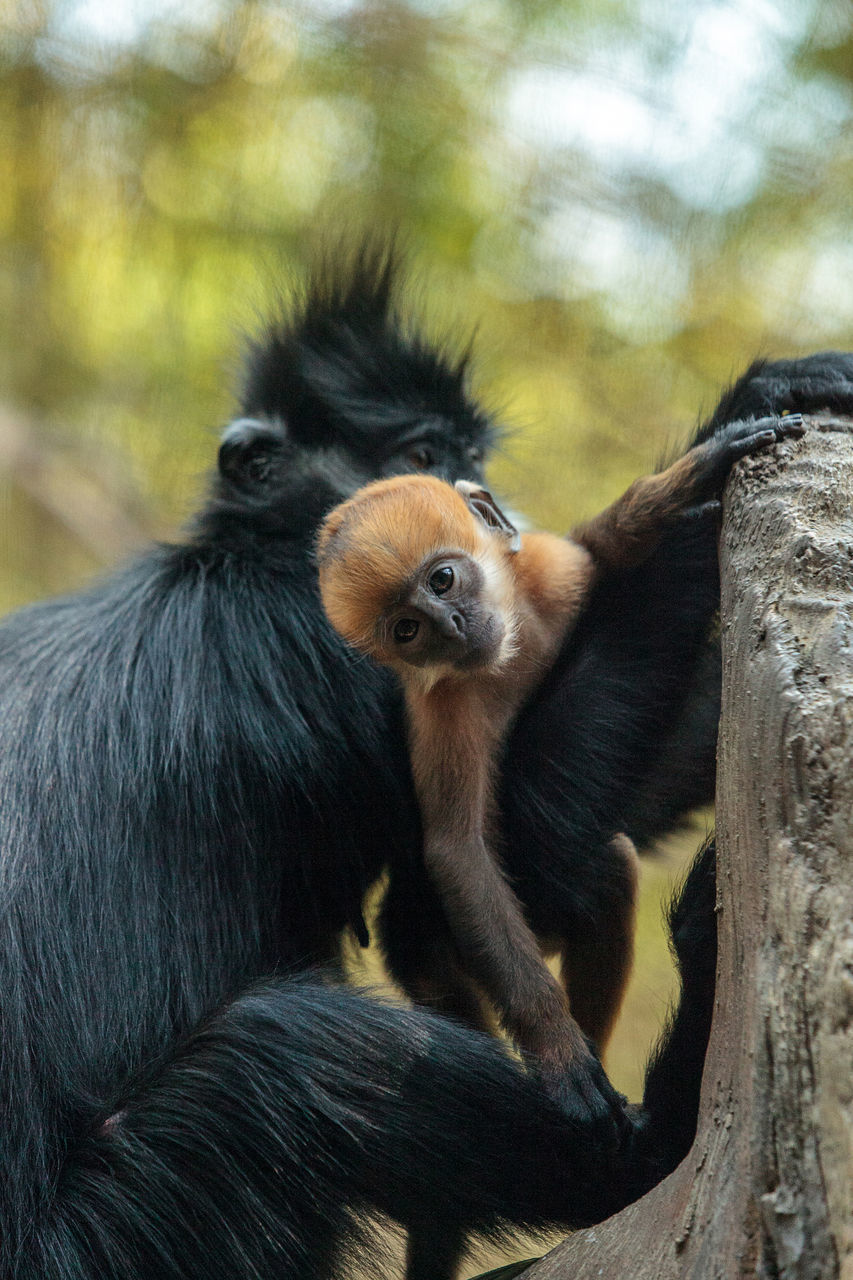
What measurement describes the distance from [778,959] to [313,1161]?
103 centimetres

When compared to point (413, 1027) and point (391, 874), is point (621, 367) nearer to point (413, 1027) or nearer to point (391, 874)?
point (391, 874)

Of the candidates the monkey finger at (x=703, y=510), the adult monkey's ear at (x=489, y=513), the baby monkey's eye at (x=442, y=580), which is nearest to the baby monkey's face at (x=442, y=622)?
the baby monkey's eye at (x=442, y=580)

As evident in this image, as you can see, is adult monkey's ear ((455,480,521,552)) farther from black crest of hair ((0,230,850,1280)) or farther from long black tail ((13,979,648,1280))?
long black tail ((13,979,648,1280))

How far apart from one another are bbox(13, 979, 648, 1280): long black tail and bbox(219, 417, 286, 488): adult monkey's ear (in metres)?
1.50

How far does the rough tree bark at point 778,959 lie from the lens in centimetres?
121

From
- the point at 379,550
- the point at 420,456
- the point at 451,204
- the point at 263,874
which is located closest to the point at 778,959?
the point at 379,550

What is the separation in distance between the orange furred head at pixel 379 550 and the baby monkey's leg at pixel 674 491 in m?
0.28

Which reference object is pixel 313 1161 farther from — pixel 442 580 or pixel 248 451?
pixel 248 451

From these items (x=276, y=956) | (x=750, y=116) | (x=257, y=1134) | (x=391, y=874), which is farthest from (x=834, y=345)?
(x=257, y=1134)

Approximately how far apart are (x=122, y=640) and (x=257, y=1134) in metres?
1.19

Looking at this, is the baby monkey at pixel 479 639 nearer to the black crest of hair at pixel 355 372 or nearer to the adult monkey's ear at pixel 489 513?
the adult monkey's ear at pixel 489 513

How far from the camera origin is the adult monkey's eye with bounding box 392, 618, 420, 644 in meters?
2.42

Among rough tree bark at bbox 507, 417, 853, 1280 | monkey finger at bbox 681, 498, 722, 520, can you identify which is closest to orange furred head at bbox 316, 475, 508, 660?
monkey finger at bbox 681, 498, 722, 520

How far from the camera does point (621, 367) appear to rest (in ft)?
18.7
